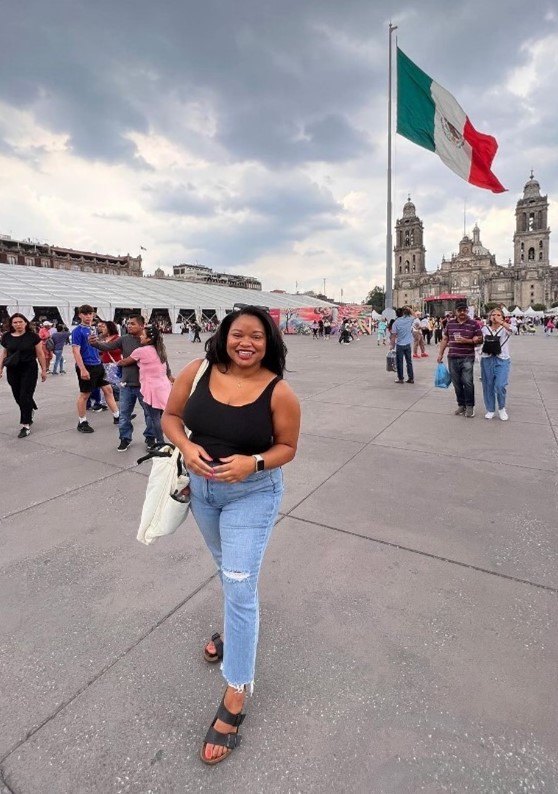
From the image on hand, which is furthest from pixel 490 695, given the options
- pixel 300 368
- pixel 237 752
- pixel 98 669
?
pixel 300 368

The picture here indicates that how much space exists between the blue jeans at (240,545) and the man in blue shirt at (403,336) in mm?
7777

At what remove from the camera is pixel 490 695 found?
1724mm

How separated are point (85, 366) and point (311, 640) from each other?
5.17 m

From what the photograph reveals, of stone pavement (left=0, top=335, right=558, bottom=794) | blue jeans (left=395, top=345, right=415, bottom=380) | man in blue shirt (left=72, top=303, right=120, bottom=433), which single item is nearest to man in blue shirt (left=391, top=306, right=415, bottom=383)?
blue jeans (left=395, top=345, right=415, bottom=380)

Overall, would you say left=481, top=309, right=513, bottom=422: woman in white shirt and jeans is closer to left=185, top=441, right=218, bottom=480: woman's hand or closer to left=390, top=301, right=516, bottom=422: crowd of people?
left=390, top=301, right=516, bottom=422: crowd of people

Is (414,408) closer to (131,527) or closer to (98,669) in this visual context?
(131,527)

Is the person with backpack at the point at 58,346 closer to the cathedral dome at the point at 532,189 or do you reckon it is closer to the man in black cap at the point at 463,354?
the man in black cap at the point at 463,354

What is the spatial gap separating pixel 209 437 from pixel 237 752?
1167mm

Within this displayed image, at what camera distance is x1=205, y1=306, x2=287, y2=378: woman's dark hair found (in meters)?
1.76

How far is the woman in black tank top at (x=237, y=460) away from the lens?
5.12 feet

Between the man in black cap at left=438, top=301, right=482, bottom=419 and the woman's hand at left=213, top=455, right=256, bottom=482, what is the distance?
5661mm

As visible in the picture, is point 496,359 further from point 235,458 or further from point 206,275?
point 206,275

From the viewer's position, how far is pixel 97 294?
32.2 metres

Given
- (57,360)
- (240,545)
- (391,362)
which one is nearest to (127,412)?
(240,545)
